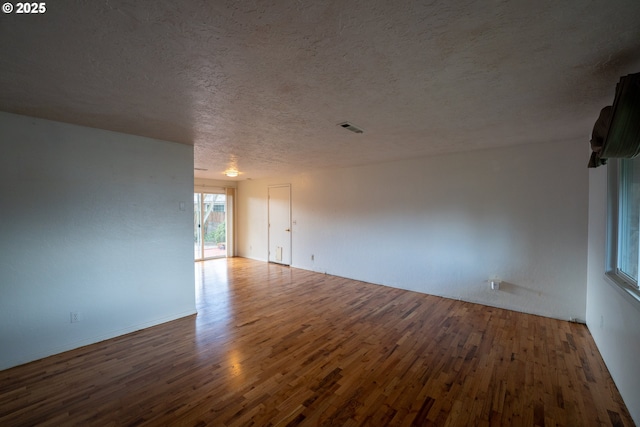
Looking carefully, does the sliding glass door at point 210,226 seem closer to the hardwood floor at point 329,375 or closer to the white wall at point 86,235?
the white wall at point 86,235

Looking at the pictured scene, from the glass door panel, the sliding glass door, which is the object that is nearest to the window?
the sliding glass door

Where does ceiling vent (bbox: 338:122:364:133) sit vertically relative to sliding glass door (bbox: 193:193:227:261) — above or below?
above

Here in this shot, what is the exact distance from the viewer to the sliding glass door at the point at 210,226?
751 centimetres

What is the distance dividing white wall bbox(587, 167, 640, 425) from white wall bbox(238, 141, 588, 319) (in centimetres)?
27

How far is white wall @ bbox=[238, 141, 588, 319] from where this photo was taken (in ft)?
11.1

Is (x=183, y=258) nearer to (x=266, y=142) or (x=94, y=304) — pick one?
(x=94, y=304)

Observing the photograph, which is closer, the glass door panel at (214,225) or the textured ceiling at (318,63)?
the textured ceiling at (318,63)

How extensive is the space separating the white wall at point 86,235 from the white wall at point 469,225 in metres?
3.18

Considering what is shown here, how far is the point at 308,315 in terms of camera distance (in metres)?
3.57

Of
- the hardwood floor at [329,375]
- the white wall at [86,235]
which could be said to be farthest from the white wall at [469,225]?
the white wall at [86,235]

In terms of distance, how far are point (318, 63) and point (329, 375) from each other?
2.50 meters

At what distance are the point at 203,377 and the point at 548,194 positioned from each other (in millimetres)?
4633

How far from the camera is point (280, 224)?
23.3ft

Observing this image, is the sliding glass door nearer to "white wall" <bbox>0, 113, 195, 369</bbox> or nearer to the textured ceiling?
"white wall" <bbox>0, 113, 195, 369</bbox>
